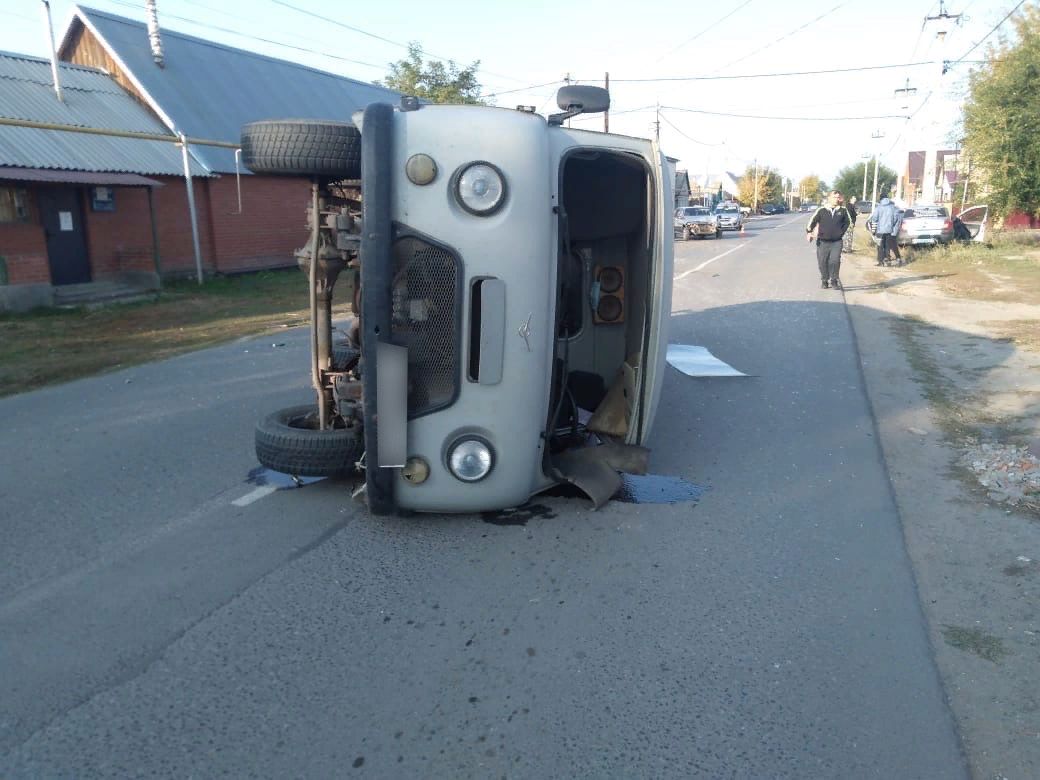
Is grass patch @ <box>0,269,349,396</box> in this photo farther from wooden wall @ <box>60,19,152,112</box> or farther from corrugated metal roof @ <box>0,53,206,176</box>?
wooden wall @ <box>60,19,152,112</box>

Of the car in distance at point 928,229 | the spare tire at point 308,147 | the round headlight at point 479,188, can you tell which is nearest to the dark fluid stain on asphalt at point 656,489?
the round headlight at point 479,188

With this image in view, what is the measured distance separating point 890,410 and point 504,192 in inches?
196

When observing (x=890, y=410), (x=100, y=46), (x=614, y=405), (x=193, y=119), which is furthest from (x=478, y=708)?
(x=100, y=46)

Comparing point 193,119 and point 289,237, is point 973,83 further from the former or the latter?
point 193,119

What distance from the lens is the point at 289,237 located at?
24.5 m

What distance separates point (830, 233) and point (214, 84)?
1761cm

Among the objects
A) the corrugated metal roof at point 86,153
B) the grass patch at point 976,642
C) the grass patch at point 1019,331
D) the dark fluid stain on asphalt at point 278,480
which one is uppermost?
Answer: the corrugated metal roof at point 86,153

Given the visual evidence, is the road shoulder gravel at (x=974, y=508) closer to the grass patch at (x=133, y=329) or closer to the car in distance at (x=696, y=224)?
the grass patch at (x=133, y=329)

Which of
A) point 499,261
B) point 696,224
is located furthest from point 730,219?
point 499,261

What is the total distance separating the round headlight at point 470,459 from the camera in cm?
446

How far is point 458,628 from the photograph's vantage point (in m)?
3.73

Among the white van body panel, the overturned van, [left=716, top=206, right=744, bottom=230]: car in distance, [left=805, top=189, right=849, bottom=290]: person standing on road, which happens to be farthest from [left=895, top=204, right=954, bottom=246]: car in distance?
the white van body panel

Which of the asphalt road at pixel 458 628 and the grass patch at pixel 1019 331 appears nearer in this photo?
the asphalt road at pixel 458 628

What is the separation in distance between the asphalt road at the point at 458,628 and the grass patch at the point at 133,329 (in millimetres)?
4094
